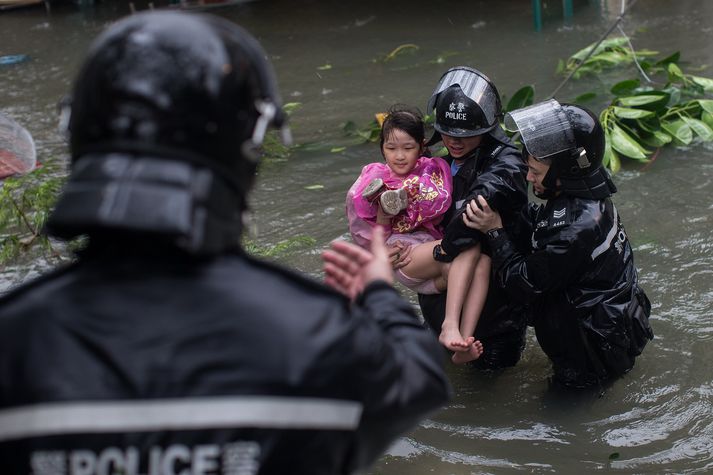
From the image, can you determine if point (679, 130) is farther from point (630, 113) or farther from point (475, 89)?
point (475, 89)

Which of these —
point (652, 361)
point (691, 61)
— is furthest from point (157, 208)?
point (691, 61)

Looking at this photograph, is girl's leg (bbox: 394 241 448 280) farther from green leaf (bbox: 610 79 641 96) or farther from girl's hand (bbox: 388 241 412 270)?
green leaf (bbox: 610 79 641 96)

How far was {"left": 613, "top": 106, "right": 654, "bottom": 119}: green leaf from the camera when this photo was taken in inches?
288

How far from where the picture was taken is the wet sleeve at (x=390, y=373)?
1.58m

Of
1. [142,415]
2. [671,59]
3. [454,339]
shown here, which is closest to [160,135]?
[142,415]

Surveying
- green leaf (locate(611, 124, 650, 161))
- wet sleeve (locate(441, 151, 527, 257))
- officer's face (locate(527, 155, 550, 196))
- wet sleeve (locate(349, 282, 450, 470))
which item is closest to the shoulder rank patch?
officer's face (locate(527, 155, 550, 196))

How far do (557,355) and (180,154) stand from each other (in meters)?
3.33

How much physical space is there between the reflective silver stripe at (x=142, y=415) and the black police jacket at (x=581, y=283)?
9.21 ft

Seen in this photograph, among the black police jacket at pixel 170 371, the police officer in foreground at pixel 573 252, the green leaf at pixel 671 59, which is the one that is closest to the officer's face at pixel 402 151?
the police officer in foreground at pixel 573 252

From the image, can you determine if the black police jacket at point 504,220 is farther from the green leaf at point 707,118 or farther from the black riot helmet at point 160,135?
the green leaf at point 707,118

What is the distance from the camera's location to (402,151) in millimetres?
4496

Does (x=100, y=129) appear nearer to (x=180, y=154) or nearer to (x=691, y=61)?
(x=180, y=154)

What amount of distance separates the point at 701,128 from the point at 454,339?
4.07m

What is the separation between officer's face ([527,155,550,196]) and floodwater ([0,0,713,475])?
3.72 ft
